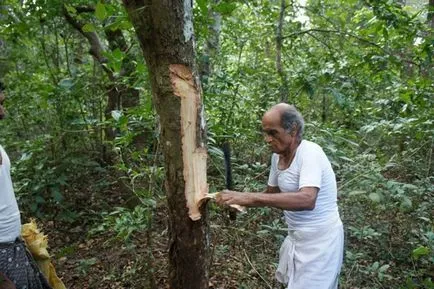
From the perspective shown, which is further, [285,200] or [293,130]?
[293,130]

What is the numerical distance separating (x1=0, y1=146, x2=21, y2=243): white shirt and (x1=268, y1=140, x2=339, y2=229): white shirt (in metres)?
1.74

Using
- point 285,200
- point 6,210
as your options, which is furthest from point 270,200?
point 6,210

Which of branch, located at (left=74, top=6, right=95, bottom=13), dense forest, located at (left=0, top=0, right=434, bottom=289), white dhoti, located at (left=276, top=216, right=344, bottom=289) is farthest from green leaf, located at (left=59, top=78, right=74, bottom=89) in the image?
white dhoti, located at (left=276, top=216, right=344, bottom=289)

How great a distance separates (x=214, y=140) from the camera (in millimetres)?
3479

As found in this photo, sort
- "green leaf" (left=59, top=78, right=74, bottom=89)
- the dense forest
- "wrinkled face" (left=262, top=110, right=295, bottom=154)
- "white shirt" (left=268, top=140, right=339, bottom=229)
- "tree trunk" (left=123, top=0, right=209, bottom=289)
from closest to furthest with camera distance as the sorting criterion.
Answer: "tree trunk" (left=123, top=0, right=209, bottom=289) < "white shirt" (left=268, top=140, right=339, bottom=229) < "wrinkled face" (left=262, top=110, right=295, bottom=154) < the dense forest < "green leaf" (left=59, top=78, right=74, bottom=89)

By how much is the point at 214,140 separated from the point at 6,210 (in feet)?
5.34

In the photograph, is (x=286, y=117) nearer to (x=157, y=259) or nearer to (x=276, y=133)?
(x=276, y=133)

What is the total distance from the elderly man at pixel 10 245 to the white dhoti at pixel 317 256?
177cm

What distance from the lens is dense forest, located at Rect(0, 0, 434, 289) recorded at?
328 centimetres

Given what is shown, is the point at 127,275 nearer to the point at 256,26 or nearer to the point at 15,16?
the point at 15,16

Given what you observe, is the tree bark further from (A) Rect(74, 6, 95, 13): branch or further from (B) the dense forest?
(A) Rect(74, 6, 95, 13): branch

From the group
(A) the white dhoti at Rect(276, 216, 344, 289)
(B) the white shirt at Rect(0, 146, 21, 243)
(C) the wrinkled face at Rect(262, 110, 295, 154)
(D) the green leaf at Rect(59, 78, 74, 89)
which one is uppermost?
(D) the green leaf at Rect(59, 78, 74, 89)

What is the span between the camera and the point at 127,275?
12.8 ft

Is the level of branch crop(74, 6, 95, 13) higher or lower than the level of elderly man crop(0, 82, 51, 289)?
A: higher
